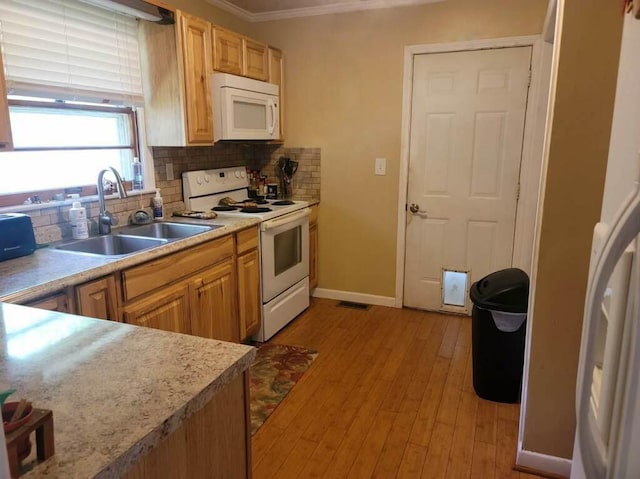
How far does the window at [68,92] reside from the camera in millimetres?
2137

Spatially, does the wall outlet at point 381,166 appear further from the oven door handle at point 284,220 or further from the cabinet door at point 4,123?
the cabinet door at point 4,123

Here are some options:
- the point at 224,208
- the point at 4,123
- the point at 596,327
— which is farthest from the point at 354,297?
the point at 596,327

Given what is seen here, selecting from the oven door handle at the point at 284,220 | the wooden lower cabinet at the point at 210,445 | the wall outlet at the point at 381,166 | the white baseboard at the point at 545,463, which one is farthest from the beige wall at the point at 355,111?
the wooden lower cabinet at the point at 210,445

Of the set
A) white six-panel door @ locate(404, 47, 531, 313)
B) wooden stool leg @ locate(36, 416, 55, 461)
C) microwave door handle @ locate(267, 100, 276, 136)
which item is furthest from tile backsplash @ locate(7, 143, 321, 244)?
wooden stool leg @ locate(36, 416, 55, 461)

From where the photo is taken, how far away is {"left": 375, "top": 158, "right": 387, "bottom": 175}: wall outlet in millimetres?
3679

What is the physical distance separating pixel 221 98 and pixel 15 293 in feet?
6.15

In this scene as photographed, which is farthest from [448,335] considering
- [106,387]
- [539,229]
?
[106,387]

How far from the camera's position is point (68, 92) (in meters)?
2.36

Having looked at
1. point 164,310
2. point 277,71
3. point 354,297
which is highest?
point 277,71

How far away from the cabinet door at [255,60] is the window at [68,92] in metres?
0.78

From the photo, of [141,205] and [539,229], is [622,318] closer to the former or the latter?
[539,229]

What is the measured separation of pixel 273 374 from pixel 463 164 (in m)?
2.07

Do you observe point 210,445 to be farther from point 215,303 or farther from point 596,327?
point 215,303

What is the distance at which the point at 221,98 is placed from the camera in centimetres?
299
